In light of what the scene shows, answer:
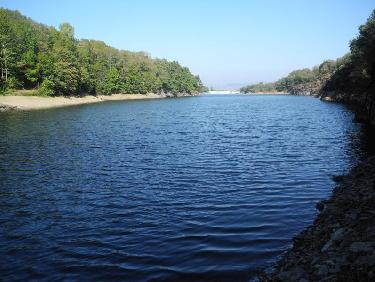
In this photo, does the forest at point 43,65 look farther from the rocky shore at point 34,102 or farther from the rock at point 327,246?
the rock at point 327,246

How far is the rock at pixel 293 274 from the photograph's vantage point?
10200 mm

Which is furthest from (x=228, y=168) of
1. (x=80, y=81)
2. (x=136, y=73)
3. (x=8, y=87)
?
(x=136, y=73)

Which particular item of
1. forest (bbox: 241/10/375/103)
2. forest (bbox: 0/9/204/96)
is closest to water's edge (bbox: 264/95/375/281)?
forest (bbox: 241/10/375/103)

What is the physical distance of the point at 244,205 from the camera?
19.0 meters

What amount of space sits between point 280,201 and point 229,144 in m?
20.3

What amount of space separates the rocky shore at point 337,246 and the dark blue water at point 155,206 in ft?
3.02

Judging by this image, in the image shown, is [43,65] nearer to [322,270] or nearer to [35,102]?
[35,102]

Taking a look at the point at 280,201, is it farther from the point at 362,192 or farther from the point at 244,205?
the point at 362,192

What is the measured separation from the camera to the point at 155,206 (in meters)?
18.9

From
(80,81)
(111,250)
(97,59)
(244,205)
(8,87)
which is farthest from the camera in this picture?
(97,59)

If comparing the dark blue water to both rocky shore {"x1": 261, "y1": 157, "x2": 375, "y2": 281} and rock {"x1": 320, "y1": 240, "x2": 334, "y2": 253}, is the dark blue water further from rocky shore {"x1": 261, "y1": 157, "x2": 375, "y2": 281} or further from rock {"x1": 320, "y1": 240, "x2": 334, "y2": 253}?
rock {"x1": 320, "y1": 240, "x2": 334, "y2": 253}

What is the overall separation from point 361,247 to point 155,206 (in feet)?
34.2

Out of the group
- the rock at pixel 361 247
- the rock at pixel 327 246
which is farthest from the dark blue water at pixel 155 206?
the rock at pixel 361 247

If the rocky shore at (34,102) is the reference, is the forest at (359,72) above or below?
above
